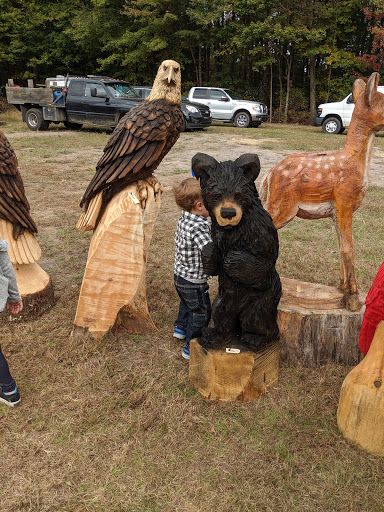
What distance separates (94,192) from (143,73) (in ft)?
75.9

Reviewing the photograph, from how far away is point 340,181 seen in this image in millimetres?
2803

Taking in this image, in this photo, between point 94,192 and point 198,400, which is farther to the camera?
point 94,192

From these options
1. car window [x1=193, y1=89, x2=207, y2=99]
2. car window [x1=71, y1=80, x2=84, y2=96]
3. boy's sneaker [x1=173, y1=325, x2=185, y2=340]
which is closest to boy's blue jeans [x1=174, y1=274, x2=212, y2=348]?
boy's sneaker [x1=173, y1=325, x2=185, y2=340]

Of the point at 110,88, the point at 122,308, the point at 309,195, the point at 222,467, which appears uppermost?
the point at 110,88

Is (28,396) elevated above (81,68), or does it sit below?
below

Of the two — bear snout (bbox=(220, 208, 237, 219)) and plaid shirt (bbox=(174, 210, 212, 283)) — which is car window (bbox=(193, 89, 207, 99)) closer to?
plaid shirt (bbox=(174, 210, 212, 283))

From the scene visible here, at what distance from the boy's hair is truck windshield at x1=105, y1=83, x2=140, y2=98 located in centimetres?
1145

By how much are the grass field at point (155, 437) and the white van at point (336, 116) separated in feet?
45.3

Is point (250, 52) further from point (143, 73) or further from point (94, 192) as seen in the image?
point (94, 192)

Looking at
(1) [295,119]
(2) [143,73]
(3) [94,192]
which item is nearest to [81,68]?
(2) [143,73]

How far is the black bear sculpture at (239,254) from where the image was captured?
2109 mm

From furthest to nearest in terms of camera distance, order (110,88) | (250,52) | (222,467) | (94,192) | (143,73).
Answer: (143,73), (250,52), (110,88), (94,192), (222,467)

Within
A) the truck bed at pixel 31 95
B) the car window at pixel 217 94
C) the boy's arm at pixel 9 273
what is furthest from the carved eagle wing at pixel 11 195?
the car window at pixel 217 94

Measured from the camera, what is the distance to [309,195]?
288 centimetres
